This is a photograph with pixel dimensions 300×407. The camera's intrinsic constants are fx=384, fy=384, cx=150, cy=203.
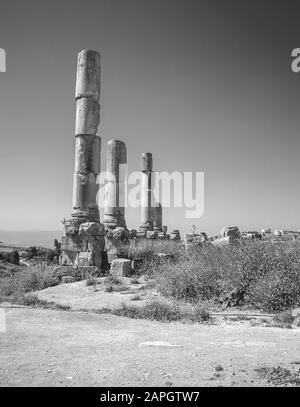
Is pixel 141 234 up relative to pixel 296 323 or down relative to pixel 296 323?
up

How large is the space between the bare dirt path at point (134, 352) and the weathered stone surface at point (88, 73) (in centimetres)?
986

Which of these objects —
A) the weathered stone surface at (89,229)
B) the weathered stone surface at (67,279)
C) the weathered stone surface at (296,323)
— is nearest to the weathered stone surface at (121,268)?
the weathered stone surface at (67,279)

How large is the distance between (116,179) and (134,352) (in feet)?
50.8

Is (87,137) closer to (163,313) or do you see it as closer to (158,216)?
(163,313)

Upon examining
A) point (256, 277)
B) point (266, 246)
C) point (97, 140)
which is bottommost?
point (256, 277)

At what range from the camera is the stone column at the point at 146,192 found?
24859 mm

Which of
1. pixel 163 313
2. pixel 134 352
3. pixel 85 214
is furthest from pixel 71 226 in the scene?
pixel 134 352

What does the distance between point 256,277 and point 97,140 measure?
8.69 m

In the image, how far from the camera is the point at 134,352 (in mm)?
4668

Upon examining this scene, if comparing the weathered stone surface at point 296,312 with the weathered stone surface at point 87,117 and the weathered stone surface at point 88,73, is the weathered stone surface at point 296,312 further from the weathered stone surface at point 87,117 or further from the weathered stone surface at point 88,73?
the weathered stone surface at point 88,73

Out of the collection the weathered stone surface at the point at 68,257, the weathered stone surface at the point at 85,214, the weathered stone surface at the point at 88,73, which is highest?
the weathered stone surface at the point at 88,73

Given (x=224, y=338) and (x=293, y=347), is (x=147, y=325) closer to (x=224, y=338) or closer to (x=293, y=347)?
(x=224, y=338)
